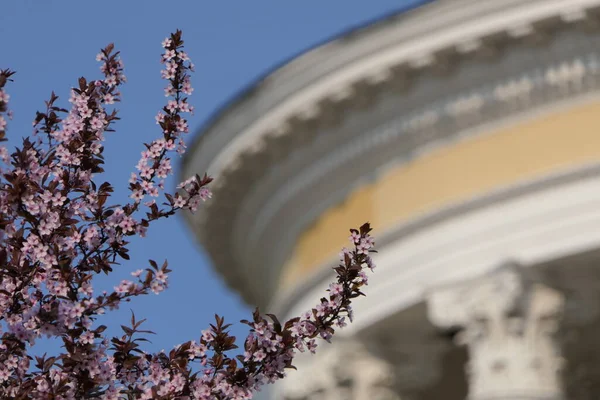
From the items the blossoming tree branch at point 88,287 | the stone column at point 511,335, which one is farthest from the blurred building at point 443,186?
the blossoming tree branch at point 88,287

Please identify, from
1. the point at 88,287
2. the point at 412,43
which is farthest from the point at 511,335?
the point at 88,287

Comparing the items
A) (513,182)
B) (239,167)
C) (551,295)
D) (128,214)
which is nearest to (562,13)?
(513,182)

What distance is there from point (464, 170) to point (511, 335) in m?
2.05

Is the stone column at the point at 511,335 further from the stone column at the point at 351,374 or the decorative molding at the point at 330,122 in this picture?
the decorative molding at the point at 330,122

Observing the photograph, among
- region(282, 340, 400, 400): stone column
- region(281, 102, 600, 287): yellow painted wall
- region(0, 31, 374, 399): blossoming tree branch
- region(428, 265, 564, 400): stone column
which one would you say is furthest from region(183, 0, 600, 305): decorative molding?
region(0, 31, 374, 399): blossoming tree branch

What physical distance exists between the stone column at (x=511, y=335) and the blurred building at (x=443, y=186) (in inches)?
0.6

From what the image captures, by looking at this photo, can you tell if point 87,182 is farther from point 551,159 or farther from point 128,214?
point 551,159

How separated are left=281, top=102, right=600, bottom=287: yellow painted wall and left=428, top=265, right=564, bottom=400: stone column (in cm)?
120

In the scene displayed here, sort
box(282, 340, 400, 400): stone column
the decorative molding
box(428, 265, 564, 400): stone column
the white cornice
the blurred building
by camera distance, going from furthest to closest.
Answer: box(282, 340, 400, 400): stone column, the decorative molding, the white cornice, the blurred building, box(428, 265, 564, 400): stone column

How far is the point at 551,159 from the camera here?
14.7 m

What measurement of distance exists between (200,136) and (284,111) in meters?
1.72

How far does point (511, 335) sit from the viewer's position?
14.2m

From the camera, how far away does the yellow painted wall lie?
1473cm

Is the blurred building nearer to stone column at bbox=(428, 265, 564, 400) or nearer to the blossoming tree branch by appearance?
stone column at bbox=(428, 265, 564, 400)
